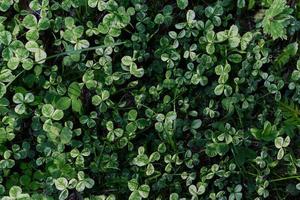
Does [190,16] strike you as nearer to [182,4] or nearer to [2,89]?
[182,4]

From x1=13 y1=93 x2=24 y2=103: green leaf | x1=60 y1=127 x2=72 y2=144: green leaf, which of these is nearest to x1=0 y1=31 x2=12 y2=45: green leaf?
x1=13 y1=93 x2=24 y2=103: green leaf

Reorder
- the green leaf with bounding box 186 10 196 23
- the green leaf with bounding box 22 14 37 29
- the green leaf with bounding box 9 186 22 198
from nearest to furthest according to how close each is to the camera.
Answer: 1. the green leaf with bounding box 9 186 22 198
2. the green leaf with bounding box 22 14 37 29
3. the green leaf with bounding box 186 10 196 23

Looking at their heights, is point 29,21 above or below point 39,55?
above

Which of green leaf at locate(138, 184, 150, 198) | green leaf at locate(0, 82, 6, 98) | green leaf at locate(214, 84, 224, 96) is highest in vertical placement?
green leaf at locate(214, 84, 224, 96)

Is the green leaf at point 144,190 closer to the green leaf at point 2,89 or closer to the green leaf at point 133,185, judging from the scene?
the green leaf at point 133,185

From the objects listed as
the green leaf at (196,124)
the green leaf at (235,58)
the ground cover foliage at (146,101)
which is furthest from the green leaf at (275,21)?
the green leaf at (196,124)

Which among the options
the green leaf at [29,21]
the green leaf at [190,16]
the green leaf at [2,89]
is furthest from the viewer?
the green leaf at [190,16]

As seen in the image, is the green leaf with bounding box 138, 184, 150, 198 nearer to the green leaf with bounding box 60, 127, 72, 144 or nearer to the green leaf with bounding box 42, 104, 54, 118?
the green leaf with bounding box 60, 127, 72, 144

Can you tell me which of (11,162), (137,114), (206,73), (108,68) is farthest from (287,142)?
(11,162)

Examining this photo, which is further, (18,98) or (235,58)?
(235,58)

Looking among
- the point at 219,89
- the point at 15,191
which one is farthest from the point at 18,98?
the point at 219,89
